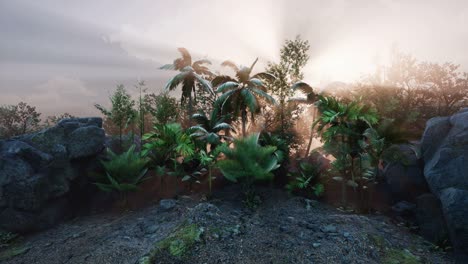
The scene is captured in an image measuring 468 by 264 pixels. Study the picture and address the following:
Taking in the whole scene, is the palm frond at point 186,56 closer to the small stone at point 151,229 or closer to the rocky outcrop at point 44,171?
the rocky outcrop at point 44,171

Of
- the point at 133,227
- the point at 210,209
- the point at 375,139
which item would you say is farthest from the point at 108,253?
the point at 375,139

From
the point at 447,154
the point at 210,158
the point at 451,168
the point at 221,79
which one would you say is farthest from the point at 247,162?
the point at 221,79

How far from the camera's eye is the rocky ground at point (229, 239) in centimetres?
686

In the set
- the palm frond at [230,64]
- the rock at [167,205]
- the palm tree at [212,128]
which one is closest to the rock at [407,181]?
the palm tree at [212,128]

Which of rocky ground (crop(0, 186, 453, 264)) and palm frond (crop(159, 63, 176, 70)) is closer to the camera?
rocky ground (crop(0, 186, 453, 264))

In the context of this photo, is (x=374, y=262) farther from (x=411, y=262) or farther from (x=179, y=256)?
(x=179, y=256)

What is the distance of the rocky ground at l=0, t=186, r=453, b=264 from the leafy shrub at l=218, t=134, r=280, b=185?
1.28m

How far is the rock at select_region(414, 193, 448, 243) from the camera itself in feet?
27.3

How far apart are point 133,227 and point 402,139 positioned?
32.4ft

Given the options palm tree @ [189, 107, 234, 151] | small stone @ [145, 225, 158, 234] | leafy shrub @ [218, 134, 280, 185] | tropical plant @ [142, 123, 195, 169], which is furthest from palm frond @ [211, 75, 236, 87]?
small stone @ [145, 225, 158, 234]

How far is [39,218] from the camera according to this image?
34.1 ft

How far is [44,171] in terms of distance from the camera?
36.0 ft

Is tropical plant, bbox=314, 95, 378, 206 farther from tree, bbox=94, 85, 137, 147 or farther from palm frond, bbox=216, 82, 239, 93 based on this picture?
tree, bbox=94, 85, 137, 147

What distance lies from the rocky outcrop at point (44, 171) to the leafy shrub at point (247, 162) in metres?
6.96
